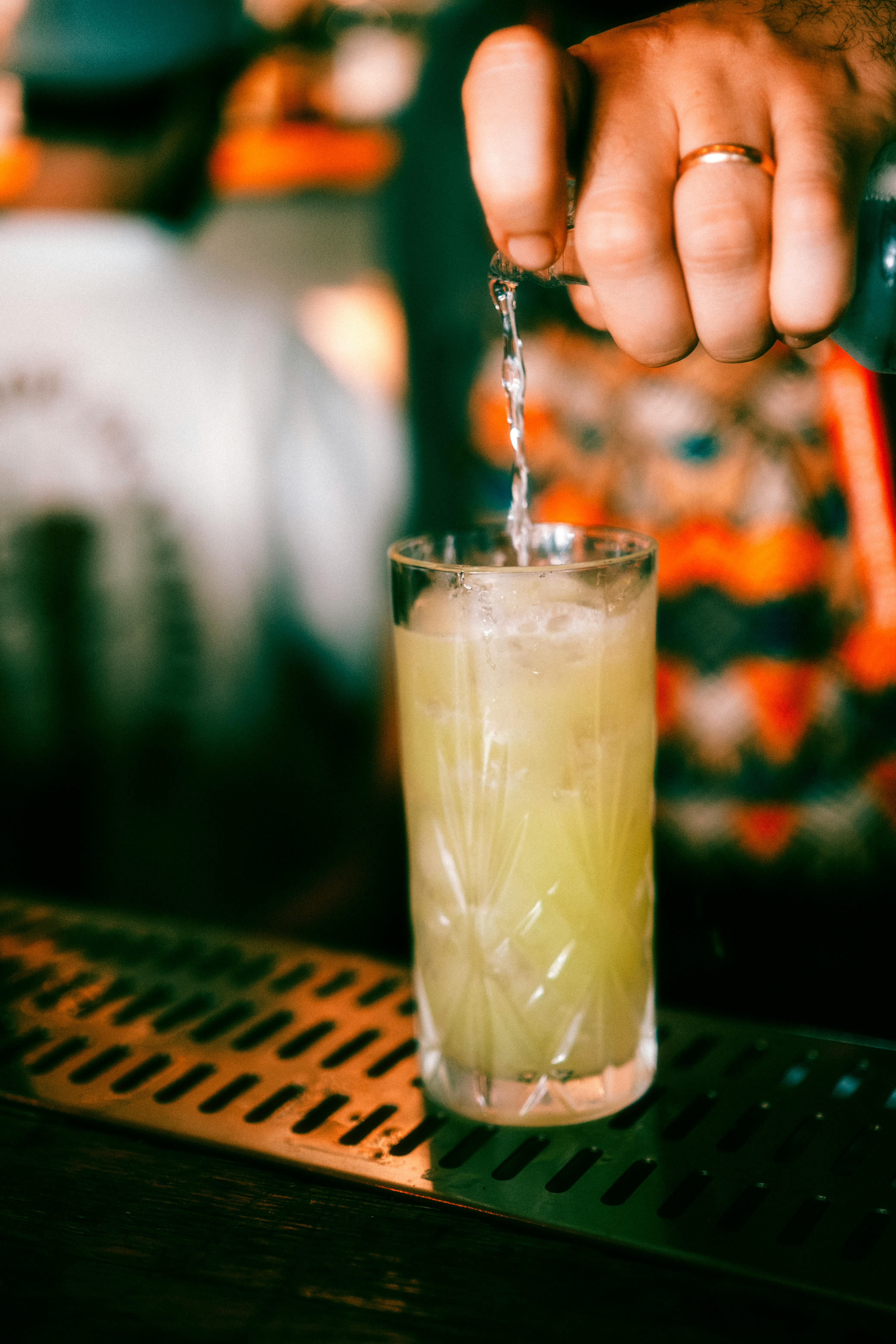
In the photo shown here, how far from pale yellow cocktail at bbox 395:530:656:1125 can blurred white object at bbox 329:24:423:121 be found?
1965mm

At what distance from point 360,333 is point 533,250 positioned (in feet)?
6.49

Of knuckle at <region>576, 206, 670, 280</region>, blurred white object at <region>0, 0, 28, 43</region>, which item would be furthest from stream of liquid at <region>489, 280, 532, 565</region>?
blurred white object at <region>0, 0, 28, 43</region>

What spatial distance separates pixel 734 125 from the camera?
781mm

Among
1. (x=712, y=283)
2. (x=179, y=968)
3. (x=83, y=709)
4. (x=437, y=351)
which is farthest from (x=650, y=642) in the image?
(x=83, y=709)

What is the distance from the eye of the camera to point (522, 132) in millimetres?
748

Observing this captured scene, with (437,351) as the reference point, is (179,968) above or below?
below

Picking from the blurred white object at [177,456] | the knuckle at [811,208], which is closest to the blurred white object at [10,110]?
the blurred white object at [177,456]

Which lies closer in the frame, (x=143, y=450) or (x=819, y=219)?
(x=819, y=219)

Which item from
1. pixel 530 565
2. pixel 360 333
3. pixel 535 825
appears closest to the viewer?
pixel 535 825

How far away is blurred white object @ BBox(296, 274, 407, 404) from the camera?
2654 millimetres

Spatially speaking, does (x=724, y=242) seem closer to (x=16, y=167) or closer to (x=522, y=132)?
(x=522, y=132)

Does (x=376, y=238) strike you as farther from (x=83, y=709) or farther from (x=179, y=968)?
(x=179, y=968)

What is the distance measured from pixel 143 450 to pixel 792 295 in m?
2.07

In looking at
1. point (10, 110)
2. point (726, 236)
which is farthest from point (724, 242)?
point (10, 110)
